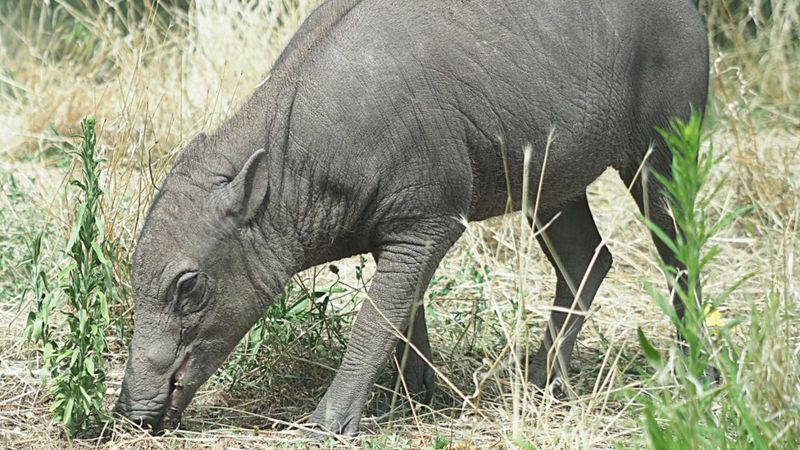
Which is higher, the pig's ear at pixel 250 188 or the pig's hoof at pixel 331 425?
the pig's ear at pixel 250 188

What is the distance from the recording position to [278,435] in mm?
4562

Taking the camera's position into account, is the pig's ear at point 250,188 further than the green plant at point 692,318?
Yes

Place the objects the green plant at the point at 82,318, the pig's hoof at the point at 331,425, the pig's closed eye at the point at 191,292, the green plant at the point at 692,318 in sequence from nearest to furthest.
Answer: the green plant at the point at 692,318
the green plant at the point at 82,318
the pig's closed eye at the point at 191,292
the pig's hoof at the point at 331,425

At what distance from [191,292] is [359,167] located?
767mm

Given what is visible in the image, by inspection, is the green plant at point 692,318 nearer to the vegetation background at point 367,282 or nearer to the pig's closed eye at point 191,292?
the vegetation background at point 367,282

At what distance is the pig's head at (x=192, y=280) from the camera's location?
4.38 metres

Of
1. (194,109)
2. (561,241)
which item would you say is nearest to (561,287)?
(561,241)

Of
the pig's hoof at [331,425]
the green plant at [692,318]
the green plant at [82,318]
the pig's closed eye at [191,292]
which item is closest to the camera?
the green plant at [692,318]

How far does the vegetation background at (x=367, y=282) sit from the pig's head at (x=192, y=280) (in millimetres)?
203

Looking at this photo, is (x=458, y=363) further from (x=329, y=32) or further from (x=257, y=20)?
(x=257, y=20)

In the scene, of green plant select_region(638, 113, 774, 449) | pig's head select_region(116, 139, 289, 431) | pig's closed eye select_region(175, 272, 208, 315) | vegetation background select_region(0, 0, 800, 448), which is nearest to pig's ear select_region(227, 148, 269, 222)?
pig's head select_region(116, 139, 289, 431)

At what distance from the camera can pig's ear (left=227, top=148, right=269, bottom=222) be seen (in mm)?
4387

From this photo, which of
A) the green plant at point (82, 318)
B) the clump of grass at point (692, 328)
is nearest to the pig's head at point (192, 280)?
the green plant at point (82, 318)

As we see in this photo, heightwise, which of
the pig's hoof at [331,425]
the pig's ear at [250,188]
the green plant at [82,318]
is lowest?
the pig's hoof at [331,425]
